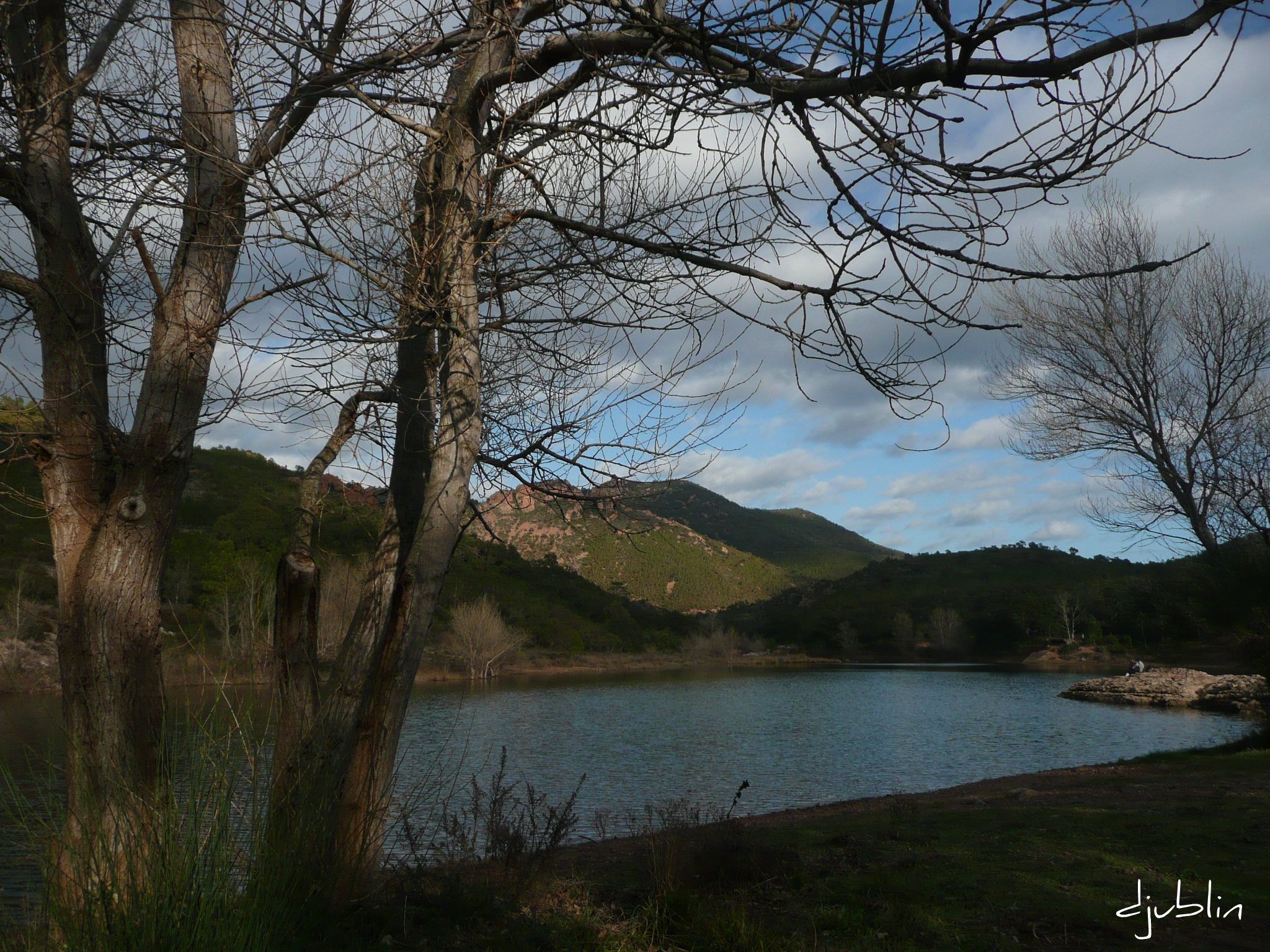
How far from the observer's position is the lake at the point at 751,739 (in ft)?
42.9

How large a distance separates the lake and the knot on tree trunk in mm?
863

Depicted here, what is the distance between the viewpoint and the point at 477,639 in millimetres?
45062

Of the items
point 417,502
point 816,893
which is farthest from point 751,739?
point 417,502

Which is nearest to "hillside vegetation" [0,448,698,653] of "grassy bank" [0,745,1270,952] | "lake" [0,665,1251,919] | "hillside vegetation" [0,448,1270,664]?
"hillside vegetation" [0,448,1270,664]

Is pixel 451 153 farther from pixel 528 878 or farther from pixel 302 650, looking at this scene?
pixel 528 878

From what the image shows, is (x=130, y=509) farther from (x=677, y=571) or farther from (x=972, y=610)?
(x=677, y=571)

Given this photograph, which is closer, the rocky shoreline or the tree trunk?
the tree trunk

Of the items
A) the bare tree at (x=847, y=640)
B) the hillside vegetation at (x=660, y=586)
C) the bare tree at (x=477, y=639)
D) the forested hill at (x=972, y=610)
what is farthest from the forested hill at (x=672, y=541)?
the bare tree at (x=847, y=640)

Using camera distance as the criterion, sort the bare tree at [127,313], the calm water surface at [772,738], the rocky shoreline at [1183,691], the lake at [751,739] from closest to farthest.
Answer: the bare tree at [127,313]
the lake at [751,739]
the calm water surface at [772,738]
the rocky shoreline at [1183,691]

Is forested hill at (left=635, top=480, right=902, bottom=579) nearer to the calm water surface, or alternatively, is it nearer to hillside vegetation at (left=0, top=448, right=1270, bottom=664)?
hillside vegetation at (left=0, top=448, right=1270, bottom=664)

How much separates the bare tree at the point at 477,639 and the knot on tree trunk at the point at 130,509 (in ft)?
132

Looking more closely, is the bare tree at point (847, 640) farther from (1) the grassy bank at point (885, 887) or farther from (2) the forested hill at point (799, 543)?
(1) the grassy bank at point (885, 887)

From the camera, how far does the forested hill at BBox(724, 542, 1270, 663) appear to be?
213ft

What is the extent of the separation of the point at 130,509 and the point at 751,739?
65.5ft
